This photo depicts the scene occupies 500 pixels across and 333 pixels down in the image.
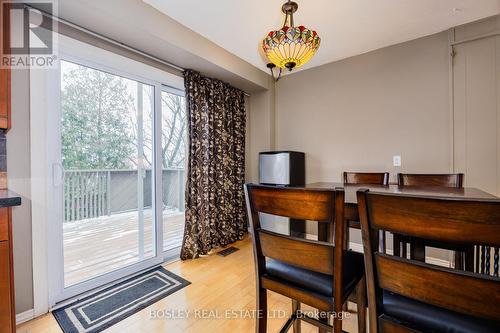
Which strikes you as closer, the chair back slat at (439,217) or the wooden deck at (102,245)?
the chair back slat at (439,217)

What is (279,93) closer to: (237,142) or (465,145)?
(237,142)

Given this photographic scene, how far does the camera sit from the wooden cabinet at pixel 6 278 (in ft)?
3.61

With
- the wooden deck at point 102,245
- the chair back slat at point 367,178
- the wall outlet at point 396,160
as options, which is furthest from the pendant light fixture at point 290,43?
the wooden deck at point 102,245

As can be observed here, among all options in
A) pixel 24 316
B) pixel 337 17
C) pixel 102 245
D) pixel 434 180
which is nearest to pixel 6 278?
pixel 24 316

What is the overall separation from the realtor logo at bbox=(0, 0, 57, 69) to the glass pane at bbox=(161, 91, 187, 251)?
1.10m

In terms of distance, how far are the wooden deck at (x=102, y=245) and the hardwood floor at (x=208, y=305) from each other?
0.41m

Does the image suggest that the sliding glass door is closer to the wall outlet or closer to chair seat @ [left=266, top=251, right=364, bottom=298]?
chair seat @ [left=266, top=251, right=364, bottom=298]

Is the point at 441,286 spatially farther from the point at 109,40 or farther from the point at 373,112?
the point at 109,40

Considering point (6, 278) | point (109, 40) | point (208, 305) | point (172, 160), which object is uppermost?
point (109, 40)

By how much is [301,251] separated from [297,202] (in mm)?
209

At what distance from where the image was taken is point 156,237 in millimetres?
2457

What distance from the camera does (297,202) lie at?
2.74 feet

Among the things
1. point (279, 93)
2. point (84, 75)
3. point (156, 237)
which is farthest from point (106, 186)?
point (279, 93)

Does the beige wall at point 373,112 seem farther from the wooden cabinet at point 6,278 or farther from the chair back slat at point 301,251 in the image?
the wooden cabinet at point 6,278
